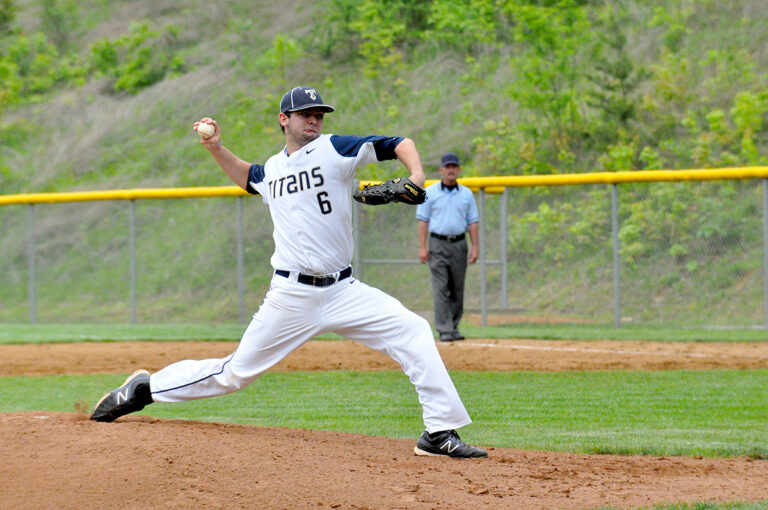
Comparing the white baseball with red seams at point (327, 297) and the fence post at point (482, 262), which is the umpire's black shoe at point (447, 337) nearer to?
the fence post at point (482, 262)

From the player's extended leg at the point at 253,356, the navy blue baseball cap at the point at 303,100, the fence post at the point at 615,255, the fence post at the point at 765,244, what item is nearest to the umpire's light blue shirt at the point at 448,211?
the fence post at the point at 615,255

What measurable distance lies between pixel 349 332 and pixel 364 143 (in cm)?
105

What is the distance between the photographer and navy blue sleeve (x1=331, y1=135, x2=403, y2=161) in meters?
5.09

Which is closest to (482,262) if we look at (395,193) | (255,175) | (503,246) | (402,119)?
(503,246)

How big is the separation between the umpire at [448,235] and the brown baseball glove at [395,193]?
21.8ft

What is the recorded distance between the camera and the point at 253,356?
5250 mm

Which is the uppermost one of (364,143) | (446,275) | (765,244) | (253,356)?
(364,143)

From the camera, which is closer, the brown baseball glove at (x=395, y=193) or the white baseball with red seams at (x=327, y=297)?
the brown baseball glove at (x=395, y=193)

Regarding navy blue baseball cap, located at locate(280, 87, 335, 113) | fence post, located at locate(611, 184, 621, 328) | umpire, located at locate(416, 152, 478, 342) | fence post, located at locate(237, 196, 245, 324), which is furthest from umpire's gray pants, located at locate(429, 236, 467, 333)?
navy blue baseball cap, located at locate(280, 87, 335, 113)

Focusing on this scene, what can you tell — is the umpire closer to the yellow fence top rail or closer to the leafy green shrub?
the yellow fence top rail

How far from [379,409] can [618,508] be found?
325cm

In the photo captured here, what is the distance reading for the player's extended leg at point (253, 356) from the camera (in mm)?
5172

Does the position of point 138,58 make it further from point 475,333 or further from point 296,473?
point 296,473

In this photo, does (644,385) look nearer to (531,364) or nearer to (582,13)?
(531,364)
